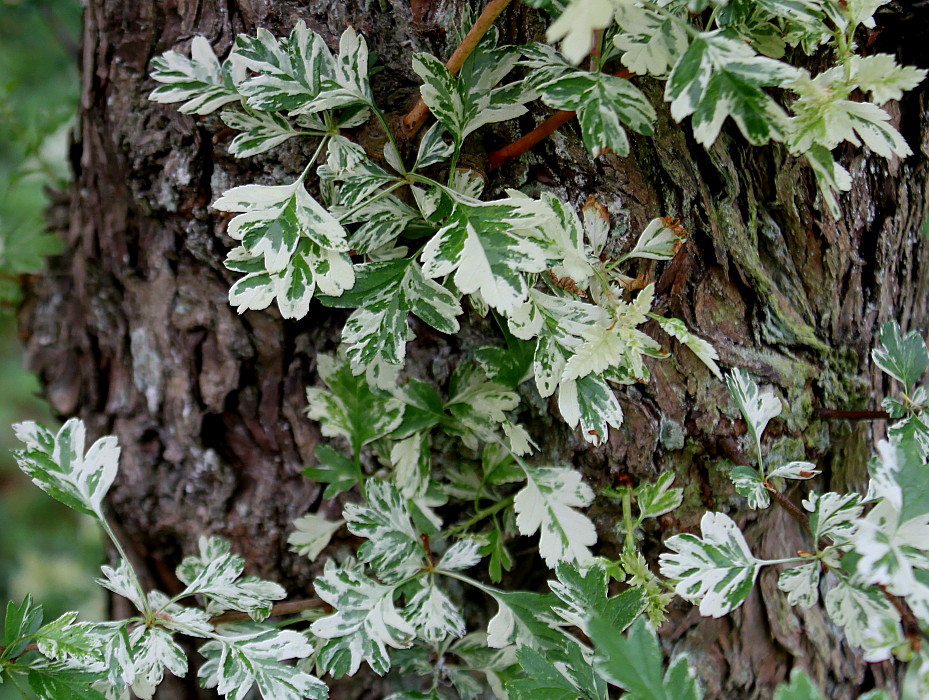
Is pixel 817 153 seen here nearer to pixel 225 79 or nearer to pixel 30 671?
pixel 225 79

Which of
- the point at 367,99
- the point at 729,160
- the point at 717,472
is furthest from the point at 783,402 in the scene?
the point at 367,99

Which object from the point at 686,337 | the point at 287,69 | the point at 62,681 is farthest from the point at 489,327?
the point at 62,681

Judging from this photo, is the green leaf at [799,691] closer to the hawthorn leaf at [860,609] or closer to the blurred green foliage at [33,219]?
the hawthorn leaf at [860,609]

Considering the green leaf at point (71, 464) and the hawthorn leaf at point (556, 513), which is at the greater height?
the green leaf at point (71, 464)

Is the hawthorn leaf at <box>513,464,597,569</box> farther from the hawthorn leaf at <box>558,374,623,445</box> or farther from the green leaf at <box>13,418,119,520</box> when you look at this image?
the green leaf at <box>13,418,119,520</box>

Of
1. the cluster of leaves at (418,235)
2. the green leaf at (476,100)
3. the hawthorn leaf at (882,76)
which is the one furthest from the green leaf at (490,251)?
the hawthorn leaf at (882,76)
